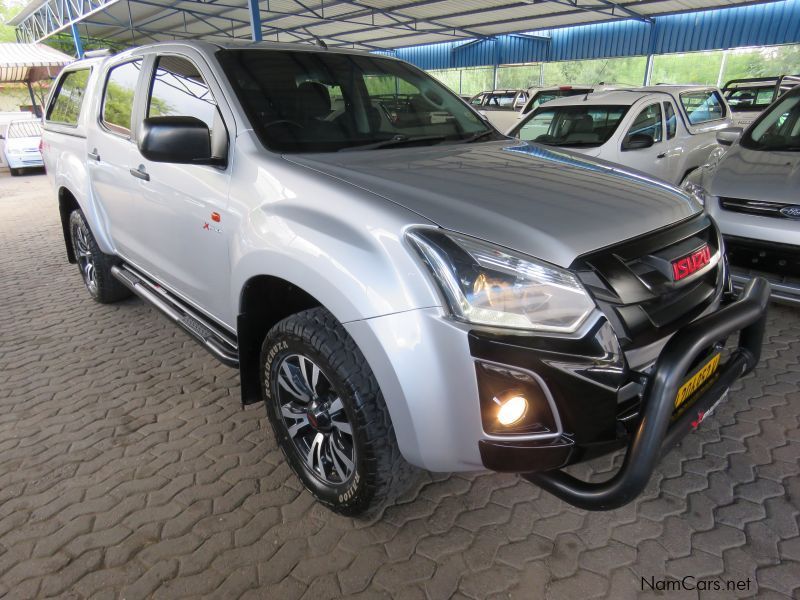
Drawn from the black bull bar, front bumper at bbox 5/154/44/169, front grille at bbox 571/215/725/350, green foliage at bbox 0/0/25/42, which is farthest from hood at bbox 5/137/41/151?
green foliage at bbox 0/0/25/42

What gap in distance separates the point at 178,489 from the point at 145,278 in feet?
5.44

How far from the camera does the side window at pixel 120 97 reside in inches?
119

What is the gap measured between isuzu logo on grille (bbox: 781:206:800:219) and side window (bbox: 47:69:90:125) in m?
4.73

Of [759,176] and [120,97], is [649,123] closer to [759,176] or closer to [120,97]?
[759,176]

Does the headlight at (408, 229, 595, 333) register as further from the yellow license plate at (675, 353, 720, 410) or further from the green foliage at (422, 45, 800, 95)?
the green foliage at (422, 45, 800, 95)

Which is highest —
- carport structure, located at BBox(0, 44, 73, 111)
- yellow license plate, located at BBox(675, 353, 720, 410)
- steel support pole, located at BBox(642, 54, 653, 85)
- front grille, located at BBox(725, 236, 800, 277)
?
carport structure, located at BBox(0, 44, 73, 111)

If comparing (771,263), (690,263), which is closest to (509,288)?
(690,263)

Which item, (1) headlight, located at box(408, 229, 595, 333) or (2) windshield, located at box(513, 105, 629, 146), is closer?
(1) headlight, located at box(408, 229, 595, 333)

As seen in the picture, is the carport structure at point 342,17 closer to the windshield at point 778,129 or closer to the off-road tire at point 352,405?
the windshield at point 778,129

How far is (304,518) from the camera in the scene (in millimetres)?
2150

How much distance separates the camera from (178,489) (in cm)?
231

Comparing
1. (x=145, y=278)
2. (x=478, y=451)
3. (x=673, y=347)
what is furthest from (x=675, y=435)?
(x=145, y=278)

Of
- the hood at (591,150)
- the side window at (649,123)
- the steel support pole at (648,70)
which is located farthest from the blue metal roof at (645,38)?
the hood at (591,150)

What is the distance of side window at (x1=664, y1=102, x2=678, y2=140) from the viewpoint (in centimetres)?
631
